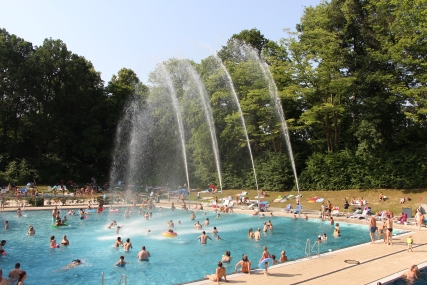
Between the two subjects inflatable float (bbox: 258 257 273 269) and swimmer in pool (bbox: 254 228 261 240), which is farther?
swimmer in pool (bbox: 254 228 261 240)

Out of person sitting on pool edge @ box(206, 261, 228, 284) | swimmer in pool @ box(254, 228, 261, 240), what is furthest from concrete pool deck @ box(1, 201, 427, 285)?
swimmer in pool @ box(254, 228, 261, 240)

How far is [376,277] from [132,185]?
50.3m

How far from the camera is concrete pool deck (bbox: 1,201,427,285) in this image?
14.5 m

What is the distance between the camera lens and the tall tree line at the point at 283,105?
133ft

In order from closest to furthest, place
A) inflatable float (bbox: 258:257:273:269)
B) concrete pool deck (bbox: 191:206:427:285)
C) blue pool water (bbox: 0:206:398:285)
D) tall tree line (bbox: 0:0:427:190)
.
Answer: concrete pool deck (bbox: 191:206:427:285) → inflatable float (bbox: 258:257:273:269) → blue pool water (bbox: 0:206:398:285) → tall tree line (bbox: 0:0:427:190)

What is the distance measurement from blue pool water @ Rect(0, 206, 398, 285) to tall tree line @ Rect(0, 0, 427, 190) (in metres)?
13.4

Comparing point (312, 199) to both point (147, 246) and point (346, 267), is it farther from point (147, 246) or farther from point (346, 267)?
point (346, 267)

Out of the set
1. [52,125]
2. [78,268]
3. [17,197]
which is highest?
[52,125]

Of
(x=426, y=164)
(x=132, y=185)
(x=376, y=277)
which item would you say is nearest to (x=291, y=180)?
(x=426, y=164)

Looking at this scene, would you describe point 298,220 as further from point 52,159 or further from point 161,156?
point 52,159

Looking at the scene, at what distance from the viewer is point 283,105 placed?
51562 millimetres

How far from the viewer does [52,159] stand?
207 ft

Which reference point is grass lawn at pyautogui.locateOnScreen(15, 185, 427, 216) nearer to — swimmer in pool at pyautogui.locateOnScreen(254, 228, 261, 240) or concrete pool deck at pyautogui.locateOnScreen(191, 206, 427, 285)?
concrete pool deck at pyautogui.locateOnScreen(191, 206, 427, 285)

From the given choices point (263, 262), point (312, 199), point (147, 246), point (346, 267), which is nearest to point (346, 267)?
point (346, 267)
